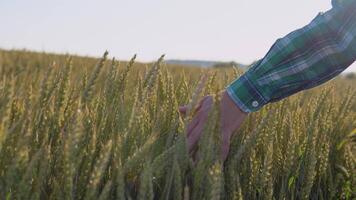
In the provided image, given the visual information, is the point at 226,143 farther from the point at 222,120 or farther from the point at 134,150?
the point at 134,150

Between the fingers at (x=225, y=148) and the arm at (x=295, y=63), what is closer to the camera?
the fingers at (x=225, y=148)

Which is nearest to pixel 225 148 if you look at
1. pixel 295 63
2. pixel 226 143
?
pixel 226 143

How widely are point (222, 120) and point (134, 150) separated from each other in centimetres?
28

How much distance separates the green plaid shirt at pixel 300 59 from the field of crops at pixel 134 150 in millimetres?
68

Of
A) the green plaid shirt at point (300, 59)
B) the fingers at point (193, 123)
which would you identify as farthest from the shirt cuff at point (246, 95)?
the fingers at point (193, 123)

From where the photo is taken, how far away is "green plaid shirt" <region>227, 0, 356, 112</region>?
1.11 m

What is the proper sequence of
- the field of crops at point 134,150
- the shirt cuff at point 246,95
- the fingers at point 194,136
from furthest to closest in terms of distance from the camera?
the shirt cuff at point 246,95 → the fingers at point 194,136 → the field of crops at point 134,150

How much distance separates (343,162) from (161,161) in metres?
0.72

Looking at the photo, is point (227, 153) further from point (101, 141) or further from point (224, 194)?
point (101, 141)

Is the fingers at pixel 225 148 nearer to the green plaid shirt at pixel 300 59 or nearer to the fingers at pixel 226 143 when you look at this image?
the fingers at pixel 226 143

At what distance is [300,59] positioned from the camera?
1.17m

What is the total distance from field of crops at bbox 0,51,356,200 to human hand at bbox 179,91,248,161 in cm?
3

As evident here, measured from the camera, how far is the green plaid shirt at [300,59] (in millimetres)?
1114

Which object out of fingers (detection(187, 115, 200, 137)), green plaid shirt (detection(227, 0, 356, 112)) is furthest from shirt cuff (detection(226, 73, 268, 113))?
fingers (detection(187, 115, 200, 137))
